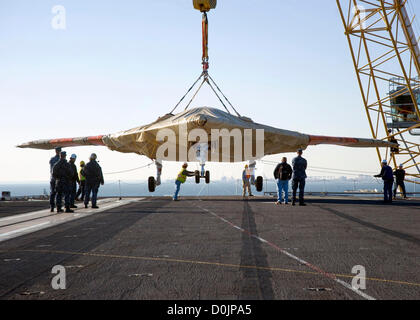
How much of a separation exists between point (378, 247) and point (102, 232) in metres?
5.67

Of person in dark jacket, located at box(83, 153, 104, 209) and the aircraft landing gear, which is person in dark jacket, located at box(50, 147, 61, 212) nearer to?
person in dark jacket, located at box(83, 153, 104, 209)

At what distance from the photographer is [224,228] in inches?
336

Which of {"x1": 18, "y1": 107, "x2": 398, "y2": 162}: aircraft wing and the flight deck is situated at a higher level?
{"x1": 18, "y1": 107, "x2": 398, "y2": 162}: aircraft wing

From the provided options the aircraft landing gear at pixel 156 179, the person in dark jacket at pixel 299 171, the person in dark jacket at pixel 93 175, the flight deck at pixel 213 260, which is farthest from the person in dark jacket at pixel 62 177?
the person in dark jacket at pixel 299 171

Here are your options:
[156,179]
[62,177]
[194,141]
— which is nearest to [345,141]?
[194,141]

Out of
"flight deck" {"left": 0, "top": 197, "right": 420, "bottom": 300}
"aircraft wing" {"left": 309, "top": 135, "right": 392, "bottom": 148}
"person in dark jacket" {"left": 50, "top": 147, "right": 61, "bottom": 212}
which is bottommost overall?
"flight deck" {"left": 0, "top": 197, "right": 420, "bottom": 300}

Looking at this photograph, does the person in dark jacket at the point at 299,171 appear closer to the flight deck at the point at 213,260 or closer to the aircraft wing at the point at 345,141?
the flight deck at the point at 213,260

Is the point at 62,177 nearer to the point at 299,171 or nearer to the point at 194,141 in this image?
the point at 194,141

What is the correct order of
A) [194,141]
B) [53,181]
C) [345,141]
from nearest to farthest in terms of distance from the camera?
1. [53,181]
2. [194,141]
3. [345,141]

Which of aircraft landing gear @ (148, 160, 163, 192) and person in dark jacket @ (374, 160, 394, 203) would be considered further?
aircraft landing gear @ (148, 160, 163, 192)

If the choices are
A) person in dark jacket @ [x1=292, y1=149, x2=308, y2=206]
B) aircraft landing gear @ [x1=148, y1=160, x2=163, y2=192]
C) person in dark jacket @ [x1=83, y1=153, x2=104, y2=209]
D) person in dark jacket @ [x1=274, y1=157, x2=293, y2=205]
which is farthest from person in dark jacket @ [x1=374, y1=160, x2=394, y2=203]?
person in dark jacket @ [x1=83, y1=153, x2=104, y2=209]
